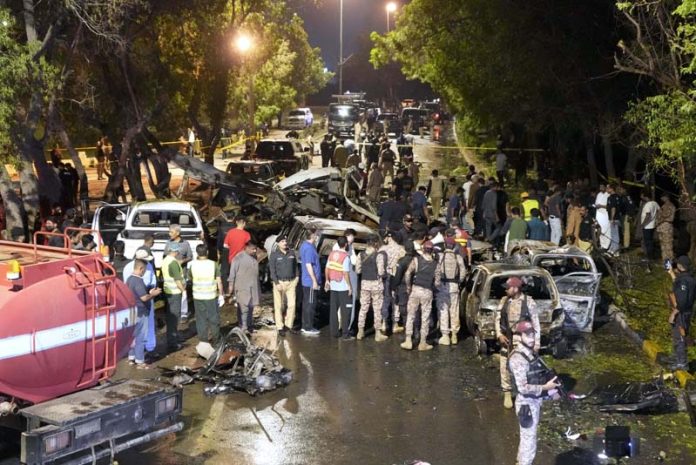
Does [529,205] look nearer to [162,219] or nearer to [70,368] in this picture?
[162,219]

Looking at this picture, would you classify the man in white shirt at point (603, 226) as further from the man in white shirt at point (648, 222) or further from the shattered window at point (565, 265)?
the shattered window at point (565, 265)

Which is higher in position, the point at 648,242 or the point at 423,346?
the point at 648,242

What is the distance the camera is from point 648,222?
19.5m

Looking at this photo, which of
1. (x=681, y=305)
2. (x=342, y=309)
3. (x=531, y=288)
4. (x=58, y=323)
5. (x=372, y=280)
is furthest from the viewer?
(x=342, y=309)

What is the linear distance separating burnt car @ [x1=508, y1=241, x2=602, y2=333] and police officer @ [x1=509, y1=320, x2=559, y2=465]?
5.70 meters

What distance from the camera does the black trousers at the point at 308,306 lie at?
49.3 feet

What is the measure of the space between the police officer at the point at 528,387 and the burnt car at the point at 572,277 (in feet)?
18.7

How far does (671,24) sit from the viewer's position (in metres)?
15.3

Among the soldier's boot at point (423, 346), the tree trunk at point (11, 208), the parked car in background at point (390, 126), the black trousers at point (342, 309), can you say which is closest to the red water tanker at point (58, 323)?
the black trousers at point (342, 309)

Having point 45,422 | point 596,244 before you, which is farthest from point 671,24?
point 45,422

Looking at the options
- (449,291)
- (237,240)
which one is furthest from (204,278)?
→ (449,291)

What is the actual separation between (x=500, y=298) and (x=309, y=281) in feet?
10.3

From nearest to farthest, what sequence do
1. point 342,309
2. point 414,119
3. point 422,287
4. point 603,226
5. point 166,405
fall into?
point 166,405 → point 422,287 → point 342,309 → point 603,226 → point 414,119

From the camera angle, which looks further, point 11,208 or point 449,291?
point 11,208
